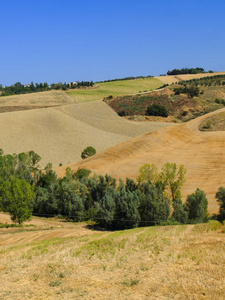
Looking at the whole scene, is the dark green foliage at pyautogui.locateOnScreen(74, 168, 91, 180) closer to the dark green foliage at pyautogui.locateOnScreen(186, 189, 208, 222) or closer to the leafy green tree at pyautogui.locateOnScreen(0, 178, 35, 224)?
the leafy green tree at pyautogui.locateOnScreen(0, 178, 35, 224)

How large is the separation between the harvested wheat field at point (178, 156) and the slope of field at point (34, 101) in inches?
2903

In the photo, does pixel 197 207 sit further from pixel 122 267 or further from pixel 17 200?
pixel 122 267

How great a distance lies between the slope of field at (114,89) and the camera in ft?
532

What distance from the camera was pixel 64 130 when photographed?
11706 centimetres

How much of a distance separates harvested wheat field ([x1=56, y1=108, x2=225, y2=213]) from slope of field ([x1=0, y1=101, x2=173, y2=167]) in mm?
18499

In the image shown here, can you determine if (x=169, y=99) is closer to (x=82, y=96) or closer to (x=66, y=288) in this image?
(x=82, y=96)

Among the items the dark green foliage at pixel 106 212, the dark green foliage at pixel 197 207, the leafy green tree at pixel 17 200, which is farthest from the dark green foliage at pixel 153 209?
the leafy green tree at pixel 17 200

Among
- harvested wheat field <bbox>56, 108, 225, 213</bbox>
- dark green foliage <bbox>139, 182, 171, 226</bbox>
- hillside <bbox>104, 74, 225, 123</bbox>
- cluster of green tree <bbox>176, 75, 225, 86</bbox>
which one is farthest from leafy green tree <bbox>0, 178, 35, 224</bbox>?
cluster of green tree <bbox>176, 75, 225, 86</bbox>

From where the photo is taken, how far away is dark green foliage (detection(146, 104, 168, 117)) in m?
129

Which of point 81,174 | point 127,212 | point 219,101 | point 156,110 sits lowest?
point 127,212

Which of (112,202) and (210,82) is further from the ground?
(210,82)

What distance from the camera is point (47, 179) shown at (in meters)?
63.9

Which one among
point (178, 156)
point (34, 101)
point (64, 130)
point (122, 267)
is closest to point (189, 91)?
point (64, 130)

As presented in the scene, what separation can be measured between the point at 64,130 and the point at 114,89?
66.4 metres
